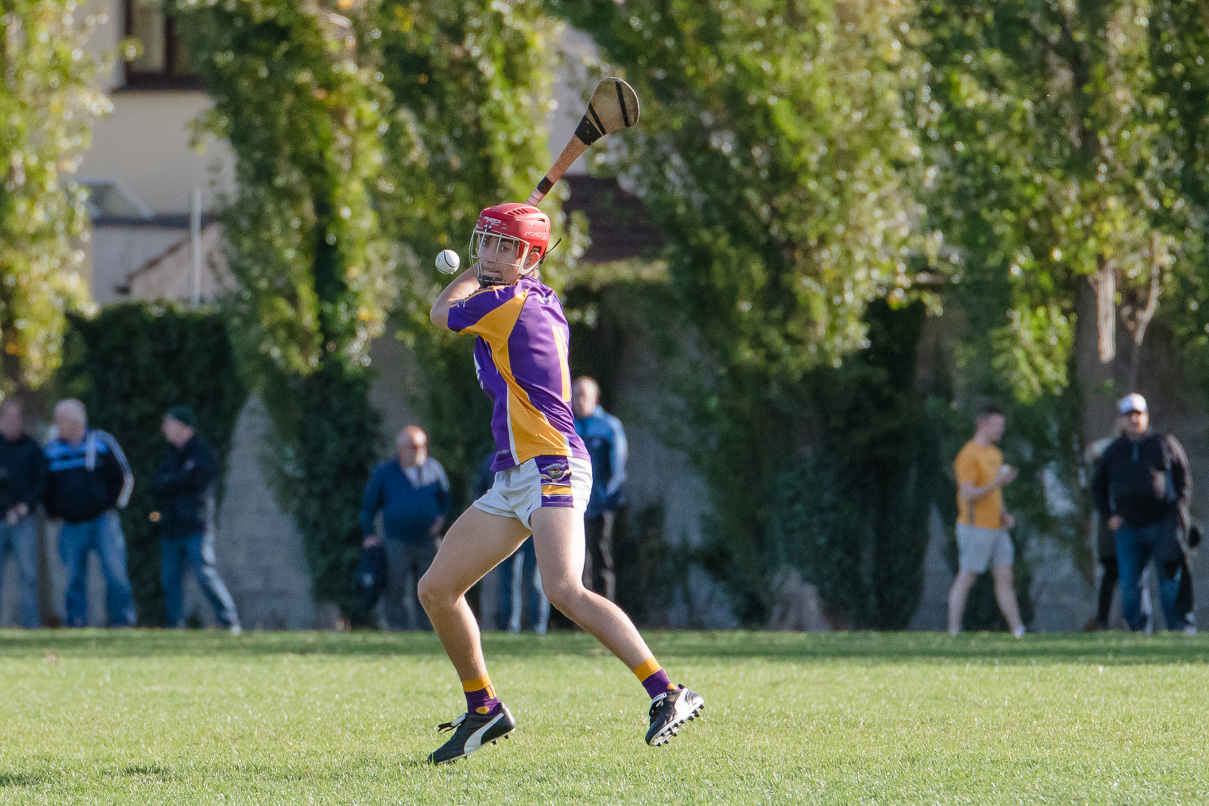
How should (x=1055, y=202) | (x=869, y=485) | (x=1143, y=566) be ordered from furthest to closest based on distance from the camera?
(x=869, y=485)
(x=1055, y=202)
(x=1143, y=566)

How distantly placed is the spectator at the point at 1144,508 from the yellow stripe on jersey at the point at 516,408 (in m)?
8.24

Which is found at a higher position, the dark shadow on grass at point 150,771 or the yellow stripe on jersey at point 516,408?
the yellow stripe on jersey at point 516,408

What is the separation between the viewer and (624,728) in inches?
268

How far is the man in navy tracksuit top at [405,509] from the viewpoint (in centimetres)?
1434

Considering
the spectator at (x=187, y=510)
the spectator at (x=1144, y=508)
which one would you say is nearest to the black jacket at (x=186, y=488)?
the spectator at (x=187, y=510)

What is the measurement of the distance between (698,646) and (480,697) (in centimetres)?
573

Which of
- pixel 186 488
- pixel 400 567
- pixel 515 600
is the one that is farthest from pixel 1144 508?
pixel 186 488

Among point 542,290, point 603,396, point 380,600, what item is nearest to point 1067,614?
→ point 603,396

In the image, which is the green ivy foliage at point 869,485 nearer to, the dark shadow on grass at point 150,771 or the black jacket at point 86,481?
the black jacket at point 86,481

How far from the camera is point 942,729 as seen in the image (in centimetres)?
653

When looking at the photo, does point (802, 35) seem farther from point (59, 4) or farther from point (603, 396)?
point (59, 4)

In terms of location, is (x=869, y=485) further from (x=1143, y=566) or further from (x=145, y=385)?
(x=145, y=385)

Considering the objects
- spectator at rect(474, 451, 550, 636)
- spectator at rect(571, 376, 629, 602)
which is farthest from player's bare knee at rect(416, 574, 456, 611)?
spectator at rect(474, 451, 550, 636)

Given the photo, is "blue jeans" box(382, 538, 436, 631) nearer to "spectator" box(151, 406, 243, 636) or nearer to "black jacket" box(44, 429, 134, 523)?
"spectator" box(151, 406, 243, 636)
